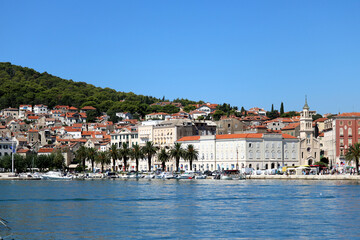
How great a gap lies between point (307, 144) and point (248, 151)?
42.7 ft

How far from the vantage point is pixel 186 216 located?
4553cm

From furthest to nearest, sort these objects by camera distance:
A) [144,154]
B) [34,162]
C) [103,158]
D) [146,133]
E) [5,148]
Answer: [5,148] → [146,133] → [34,162] → [144,154] → [103,158]

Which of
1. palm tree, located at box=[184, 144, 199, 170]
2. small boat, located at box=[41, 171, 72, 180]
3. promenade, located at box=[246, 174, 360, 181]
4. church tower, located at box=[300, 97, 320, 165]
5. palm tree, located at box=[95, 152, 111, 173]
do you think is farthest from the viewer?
palm tree, located at box=[95, 152, 111, 173]

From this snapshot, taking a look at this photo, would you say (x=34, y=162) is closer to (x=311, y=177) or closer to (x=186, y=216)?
(x=311, y=177)

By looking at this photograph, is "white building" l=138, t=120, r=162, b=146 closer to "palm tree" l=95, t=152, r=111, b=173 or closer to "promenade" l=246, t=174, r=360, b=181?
"palm tree" l=95, t=152, r=111, b=173

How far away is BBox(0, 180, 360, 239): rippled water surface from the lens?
3716 cm

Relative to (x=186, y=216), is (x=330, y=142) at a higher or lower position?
higher

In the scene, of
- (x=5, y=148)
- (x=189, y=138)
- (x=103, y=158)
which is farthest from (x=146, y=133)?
(x=5, y=148)

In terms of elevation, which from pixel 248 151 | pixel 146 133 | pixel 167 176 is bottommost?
pixel 167 176

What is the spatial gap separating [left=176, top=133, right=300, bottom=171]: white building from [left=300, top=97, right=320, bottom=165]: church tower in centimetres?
120

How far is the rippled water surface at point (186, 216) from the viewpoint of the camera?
37.2 m

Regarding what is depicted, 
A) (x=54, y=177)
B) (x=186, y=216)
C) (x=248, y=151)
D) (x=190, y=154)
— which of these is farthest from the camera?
(x=248, y=151)

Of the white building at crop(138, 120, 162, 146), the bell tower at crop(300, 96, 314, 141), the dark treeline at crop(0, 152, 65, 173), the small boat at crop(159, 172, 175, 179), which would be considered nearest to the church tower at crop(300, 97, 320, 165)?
the bell tower at crop(300, 96, 314, 141)

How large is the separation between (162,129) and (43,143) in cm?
4298
